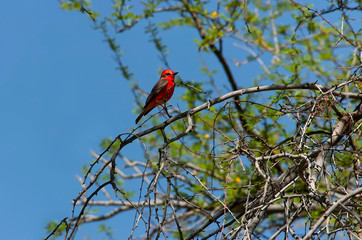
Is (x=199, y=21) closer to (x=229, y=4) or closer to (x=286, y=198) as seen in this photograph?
(x=229, y=4)

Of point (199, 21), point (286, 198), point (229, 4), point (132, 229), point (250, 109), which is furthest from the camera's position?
point (199, 21)

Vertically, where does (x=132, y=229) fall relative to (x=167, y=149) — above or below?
below

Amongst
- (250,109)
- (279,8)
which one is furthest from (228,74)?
(250,109)

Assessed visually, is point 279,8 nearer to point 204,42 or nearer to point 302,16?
point 204,42

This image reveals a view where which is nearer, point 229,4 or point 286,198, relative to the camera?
point 286,198

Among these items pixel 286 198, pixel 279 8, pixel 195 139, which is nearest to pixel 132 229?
pixel 286 198

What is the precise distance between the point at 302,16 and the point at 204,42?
6.89ft

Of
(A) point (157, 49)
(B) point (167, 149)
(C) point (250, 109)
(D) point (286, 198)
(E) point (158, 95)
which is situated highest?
(A) point (157, 49)

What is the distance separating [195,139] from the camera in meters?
6.86

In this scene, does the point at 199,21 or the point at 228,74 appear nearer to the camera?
the point at 228,74

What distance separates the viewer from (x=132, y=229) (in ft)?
8.34

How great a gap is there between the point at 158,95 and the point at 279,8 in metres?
3.89

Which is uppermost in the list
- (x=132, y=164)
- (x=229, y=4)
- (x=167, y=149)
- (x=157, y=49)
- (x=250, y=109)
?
(x=229, y=4)

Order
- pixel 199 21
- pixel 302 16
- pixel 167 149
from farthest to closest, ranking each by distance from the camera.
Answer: pixel 199 21 → pixel 302 16 → pixel 167 149
